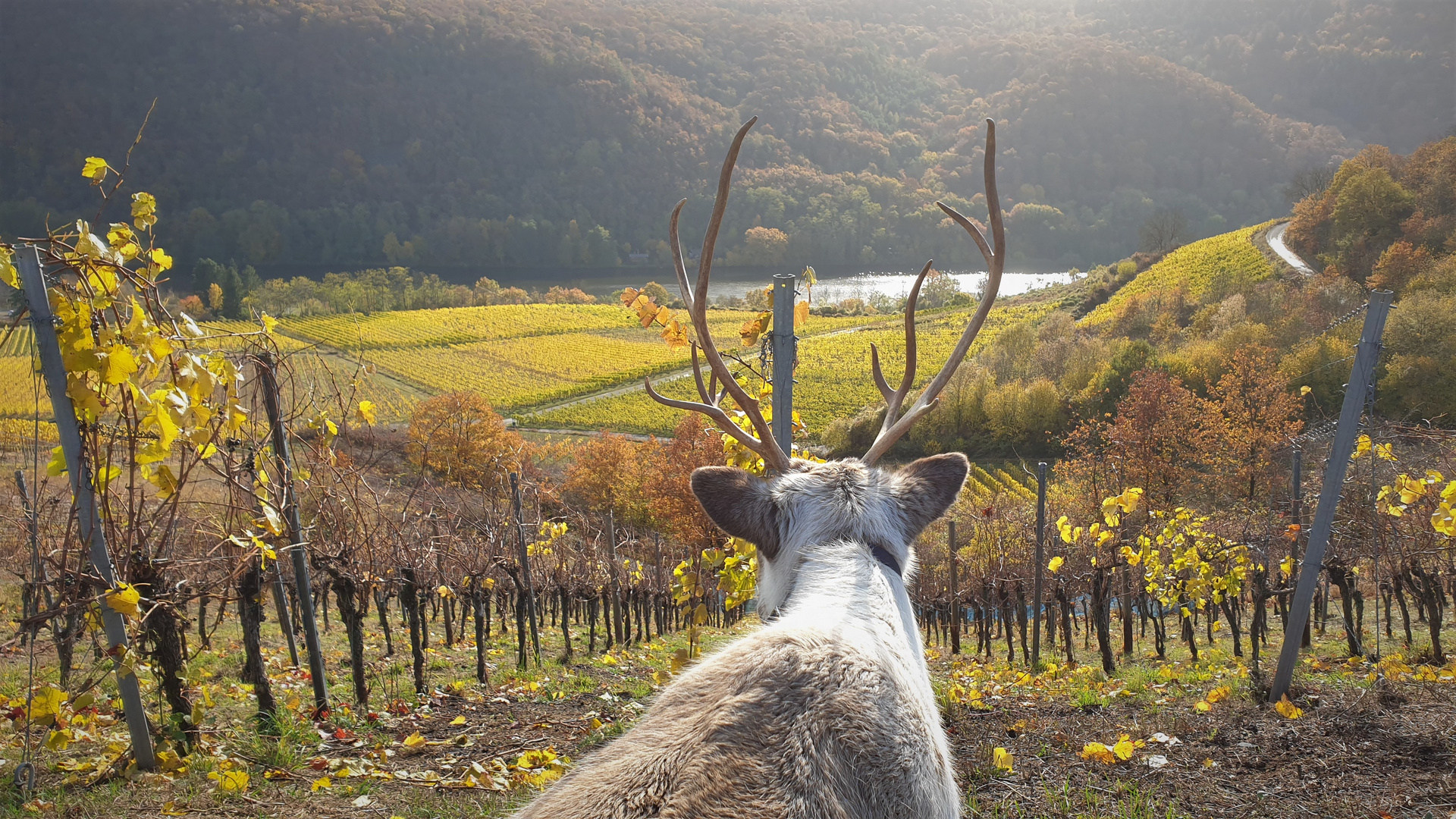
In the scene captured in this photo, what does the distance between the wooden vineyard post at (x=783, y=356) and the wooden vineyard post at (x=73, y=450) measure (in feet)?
10.2

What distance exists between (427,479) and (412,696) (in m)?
2.03

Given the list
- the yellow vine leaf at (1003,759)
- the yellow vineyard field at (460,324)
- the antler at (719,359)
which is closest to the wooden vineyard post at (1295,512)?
Answer: the yellow vine leaf at (1003,759)

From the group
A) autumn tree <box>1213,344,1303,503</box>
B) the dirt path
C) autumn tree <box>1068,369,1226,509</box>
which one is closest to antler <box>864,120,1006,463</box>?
autumn tree <box>1068,369,1226,509</box>

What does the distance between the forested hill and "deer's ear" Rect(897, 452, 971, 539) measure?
105 meters

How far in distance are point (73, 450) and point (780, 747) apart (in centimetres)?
350

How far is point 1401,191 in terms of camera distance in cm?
5859

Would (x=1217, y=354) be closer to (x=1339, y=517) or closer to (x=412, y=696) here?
(x=1339, y=517)

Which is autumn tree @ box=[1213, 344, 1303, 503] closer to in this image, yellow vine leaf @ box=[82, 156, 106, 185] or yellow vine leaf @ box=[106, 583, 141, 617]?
yellow vine leaf @ box=[106, 583, 141, 617]

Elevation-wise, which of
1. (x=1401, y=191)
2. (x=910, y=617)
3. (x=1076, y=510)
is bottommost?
(x=1076, y=510)

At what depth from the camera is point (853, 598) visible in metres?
2.21

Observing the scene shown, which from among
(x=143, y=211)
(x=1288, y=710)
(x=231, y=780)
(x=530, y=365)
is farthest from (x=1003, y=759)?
(x=530, y=365)

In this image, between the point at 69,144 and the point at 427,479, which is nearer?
the point at 427,479

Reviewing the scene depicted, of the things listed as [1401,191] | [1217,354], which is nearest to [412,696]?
[1217,354]

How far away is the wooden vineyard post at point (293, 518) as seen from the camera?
4547 millimetres
